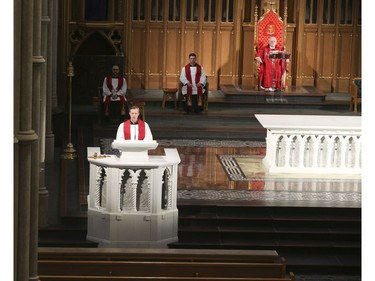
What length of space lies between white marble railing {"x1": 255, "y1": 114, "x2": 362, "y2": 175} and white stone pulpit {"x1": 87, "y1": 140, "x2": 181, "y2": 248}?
2.95m

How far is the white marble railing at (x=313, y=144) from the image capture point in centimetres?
1321

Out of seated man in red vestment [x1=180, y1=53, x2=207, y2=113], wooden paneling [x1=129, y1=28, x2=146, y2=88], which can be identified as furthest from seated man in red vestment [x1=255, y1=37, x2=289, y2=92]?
wooden paneling [x1=129, y1=28, x2=146, y2=88]

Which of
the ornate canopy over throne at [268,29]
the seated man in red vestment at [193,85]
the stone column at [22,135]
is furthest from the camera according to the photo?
the ornate canopy over throne at [268,29]

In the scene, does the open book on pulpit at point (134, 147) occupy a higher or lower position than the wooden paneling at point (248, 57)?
lower

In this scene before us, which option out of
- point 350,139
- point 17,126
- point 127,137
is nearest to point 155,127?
point 350,139

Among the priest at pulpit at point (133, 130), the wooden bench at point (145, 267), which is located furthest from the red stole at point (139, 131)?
the wooden bench at point (145, 267)

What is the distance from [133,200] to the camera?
34.6ft

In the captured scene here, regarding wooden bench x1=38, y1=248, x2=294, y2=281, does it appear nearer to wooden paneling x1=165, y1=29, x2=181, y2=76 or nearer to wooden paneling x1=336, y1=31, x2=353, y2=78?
wooden paneling x1=165, y1=29, x2=181, y2=76

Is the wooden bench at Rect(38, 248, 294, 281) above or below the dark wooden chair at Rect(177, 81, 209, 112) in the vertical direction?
below

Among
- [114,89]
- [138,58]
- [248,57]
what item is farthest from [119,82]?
[248,57]

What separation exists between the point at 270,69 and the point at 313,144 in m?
6.11

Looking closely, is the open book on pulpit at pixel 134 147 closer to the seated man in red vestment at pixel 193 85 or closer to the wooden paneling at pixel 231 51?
the seated man in red vestment at pixel 193 85

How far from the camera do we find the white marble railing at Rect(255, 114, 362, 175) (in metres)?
13.2

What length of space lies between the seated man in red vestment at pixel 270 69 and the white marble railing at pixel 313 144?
17.8 ft
